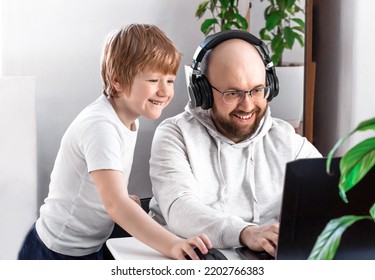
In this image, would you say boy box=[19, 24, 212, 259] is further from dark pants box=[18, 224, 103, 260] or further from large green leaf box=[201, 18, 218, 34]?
large green leaf box=[201, 18, 218, 34]

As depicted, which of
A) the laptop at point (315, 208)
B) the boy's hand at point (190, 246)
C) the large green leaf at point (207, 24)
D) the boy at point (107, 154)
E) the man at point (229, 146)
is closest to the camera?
the laptop at point (315, 208)

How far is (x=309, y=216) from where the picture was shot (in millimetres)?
788

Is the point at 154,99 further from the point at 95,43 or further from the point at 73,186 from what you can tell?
the point at 95,43

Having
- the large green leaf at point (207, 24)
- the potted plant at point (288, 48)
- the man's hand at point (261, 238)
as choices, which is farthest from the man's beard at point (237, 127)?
the potted plant at point (288, 48)

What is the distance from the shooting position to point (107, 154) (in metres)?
1.04

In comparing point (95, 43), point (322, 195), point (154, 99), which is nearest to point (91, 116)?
point (154, 99)

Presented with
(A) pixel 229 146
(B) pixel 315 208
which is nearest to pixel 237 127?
(A) pixel 229 146

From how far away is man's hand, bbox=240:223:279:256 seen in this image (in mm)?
967

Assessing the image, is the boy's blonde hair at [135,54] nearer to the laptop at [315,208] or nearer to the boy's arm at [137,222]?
the boy's arm at [137,222]

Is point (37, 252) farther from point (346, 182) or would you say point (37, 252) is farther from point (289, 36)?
point (289, 36)

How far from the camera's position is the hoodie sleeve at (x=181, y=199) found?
3.33 feet

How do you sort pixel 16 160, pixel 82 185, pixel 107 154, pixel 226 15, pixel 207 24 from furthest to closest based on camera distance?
pixel 226 15 → pixel 207 24 → pixel 16 160 → pixel 82 185 → pixel 107 154

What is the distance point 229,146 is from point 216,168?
0.14 ft
